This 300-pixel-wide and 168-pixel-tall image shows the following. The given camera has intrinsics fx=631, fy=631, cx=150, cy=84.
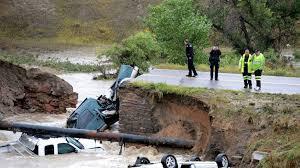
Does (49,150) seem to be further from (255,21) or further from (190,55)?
(255,21)

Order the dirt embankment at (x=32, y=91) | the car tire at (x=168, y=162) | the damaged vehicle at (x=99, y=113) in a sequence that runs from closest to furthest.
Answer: the car tire at (x=168, y=162)
the damaged vehicle at (x=99, y=113)
the dirt embankment at (x=32, y=91)

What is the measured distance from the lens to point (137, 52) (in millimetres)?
51000

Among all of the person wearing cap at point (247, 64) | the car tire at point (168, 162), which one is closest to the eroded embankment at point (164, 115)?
the person wearing cap at point (247, 64)

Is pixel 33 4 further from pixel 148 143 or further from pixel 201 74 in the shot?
pixel 148 143

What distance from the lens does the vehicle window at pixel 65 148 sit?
82.9 feet

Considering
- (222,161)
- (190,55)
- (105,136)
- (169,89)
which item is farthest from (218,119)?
(190,55)

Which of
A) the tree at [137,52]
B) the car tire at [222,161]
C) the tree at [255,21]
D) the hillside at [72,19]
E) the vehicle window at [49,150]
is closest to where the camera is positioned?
the car tire at [222,161]

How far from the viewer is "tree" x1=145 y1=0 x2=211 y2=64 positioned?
140 feet

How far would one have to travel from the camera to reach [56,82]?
37.2 metres

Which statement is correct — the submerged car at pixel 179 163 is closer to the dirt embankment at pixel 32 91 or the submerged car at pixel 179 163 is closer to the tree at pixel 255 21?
the dirt embankment at pixel 32 91

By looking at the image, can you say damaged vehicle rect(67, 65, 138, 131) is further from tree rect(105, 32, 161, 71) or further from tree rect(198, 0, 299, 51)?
tree rect(105, 32, 161, 71)

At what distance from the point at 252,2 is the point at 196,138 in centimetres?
2339

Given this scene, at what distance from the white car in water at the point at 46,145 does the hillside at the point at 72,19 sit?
50.1 m

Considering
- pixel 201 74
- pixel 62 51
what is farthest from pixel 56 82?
pixel 62 51
